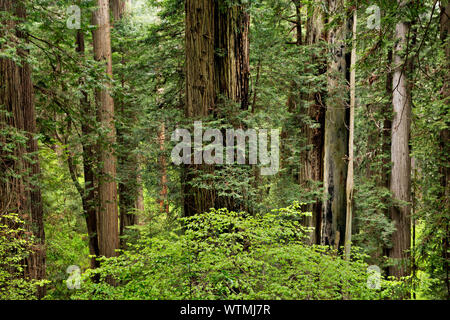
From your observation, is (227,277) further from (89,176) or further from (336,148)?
(89,176)

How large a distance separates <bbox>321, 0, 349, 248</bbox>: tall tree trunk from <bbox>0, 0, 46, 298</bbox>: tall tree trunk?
5.85 metres

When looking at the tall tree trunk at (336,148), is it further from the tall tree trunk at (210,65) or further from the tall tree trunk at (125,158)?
the tall tree trunk at (125,158)

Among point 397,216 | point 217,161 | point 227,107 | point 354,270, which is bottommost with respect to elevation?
point 397,216

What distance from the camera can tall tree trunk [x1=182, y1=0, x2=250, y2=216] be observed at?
632cm

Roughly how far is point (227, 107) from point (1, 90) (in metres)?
4.33

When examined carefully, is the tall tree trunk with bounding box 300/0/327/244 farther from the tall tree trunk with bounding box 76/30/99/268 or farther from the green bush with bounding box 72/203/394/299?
the tall tree trunk with bounding box 76/30/99/268

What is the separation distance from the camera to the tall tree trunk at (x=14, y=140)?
5707 millimetres

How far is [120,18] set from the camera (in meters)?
11.7

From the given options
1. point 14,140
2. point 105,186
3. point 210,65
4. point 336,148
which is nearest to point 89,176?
point 105,186

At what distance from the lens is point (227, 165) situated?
5.89 meters

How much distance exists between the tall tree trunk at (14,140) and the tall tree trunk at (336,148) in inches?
230
